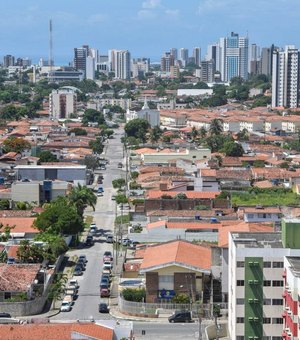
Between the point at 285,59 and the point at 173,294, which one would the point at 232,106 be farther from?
the point at 173,294

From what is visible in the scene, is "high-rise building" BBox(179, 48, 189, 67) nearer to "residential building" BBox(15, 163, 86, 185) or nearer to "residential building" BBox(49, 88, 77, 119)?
"residential building" BBox(49, 88, 77, 119)

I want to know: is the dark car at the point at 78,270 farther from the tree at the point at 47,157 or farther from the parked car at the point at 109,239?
the tree at the point at 47,157

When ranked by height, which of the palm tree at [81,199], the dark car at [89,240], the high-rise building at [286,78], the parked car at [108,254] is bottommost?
the parked car at [108,254]

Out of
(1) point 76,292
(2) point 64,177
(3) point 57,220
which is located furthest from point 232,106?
(1) point 76,292

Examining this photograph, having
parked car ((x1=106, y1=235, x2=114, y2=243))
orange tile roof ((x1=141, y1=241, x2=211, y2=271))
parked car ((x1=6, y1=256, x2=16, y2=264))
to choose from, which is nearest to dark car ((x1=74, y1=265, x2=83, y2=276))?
parked car ((x1=6, y1=256, x2=16, y2=264))

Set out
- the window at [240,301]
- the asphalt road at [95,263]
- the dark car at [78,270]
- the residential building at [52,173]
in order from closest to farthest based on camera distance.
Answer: the window at [240,301], the asphalt road at [95,263], the dark car at [78,270], the residential building at [52,173]

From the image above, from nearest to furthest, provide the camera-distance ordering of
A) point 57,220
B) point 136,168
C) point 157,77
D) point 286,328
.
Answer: point 286,328
point 57,220
point 136,168
point 157,77

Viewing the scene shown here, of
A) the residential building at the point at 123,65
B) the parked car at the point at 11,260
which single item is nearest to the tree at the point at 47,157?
the parked car at the point at 11,260

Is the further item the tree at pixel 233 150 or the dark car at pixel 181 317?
the tree at pixel 233 150
